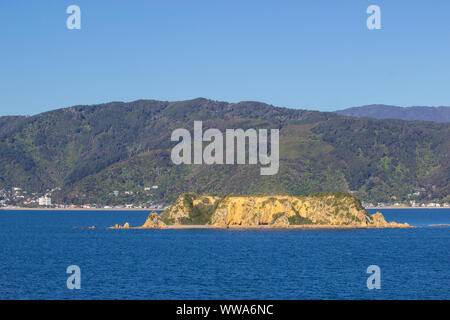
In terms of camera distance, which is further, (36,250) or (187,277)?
(36,250)

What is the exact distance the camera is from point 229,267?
103 meters

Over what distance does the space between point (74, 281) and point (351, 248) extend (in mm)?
67555

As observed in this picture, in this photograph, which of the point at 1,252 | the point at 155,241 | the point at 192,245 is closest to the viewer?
the point at 1,252

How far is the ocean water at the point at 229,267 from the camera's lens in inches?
3044

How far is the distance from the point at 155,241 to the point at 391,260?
211 ft

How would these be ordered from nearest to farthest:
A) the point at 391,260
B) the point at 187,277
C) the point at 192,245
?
the point at 187,277, the point at 391,260, the point at 192,245

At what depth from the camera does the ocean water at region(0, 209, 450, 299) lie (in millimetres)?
77312

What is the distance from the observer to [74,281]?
84625 millimetres

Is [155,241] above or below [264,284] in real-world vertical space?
below

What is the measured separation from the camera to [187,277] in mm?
91000
